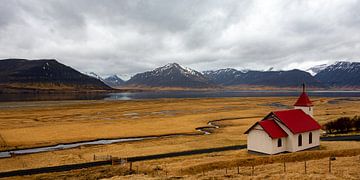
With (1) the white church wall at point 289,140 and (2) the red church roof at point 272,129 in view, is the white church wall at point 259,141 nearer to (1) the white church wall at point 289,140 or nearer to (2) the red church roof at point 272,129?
(2) the red church roof at point 272,129

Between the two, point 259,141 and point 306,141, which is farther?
point 306,141

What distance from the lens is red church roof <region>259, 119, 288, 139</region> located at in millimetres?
40344

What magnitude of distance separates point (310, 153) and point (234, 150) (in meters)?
11.1

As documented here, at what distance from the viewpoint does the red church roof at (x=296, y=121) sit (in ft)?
138

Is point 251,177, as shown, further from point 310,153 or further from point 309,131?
point 309,131

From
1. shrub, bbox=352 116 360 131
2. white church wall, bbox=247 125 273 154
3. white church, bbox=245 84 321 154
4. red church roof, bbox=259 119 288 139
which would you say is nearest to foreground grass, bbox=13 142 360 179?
white church wall, bbox=247 125 273 154

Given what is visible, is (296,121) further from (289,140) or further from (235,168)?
(235,168)

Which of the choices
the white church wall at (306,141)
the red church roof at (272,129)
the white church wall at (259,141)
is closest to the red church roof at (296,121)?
the white church wall at (306,141)

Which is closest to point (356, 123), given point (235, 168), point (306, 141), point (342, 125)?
point (342, 125)

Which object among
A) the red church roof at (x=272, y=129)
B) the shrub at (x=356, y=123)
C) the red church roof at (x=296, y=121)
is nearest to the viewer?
the red church roof at (x=272, y=129)

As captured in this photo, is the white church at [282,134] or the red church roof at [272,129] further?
the white church at [282,134]

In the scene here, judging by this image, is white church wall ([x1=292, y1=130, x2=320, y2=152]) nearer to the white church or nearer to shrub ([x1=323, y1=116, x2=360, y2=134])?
the white church

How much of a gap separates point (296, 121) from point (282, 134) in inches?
151

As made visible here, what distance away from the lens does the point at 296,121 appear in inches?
1718
